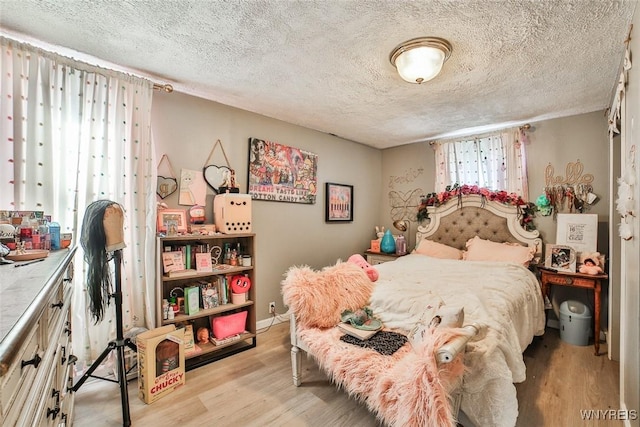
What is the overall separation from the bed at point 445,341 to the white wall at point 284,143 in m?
1.09

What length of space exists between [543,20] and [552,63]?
60 cm

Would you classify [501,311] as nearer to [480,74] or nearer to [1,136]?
[480,74]

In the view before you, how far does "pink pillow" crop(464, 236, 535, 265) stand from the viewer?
2.92 m

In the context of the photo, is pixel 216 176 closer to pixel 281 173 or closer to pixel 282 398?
pixel 281 173

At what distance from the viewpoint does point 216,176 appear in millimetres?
2691

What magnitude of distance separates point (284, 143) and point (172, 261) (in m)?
1.76

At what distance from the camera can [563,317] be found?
2668 millimetres

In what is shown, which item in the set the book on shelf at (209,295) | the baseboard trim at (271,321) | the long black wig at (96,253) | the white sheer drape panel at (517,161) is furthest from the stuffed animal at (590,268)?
the long black wig at (96,253)

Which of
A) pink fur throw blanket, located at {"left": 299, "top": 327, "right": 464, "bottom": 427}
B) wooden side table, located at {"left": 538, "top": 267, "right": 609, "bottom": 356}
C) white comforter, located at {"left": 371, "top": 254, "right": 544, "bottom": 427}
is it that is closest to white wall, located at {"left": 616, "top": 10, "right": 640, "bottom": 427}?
white comforter, located at {"left": 371, "top": 254, "right": 544, "bottom": 427}

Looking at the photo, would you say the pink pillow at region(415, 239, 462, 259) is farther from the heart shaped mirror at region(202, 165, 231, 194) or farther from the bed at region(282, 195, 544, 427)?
the heart shaped mirror at region(202, 165, 231, 194)

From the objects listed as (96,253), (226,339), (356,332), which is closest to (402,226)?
(356,332)

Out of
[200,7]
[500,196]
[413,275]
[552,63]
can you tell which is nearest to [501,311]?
[413,275]

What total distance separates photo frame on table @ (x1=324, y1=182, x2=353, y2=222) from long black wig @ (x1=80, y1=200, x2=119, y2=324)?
2.44 m

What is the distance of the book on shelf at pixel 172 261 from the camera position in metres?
2.18
